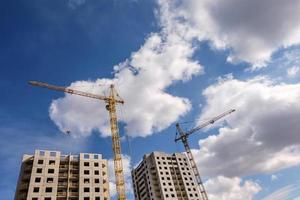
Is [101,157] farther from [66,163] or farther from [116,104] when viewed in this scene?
[116,104]

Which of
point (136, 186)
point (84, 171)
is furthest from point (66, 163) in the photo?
point (136, 186)

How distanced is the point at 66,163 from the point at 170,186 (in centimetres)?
5030

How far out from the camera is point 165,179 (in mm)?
116062

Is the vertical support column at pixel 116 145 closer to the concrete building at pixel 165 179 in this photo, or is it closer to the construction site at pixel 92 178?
the construction site at pixel 92 178

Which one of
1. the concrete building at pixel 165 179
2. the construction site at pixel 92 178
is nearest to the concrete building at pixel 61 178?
the construction site at pixel 92 178

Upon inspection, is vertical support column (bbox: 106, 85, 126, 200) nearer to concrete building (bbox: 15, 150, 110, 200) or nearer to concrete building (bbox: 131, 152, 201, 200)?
concrete building (bbox: 15, 150, 110, 200)

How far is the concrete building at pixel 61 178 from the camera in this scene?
241 feet

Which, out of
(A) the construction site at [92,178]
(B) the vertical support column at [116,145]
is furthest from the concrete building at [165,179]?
(B) the vertical support column at [116,145]

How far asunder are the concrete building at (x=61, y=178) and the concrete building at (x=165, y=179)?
3627cm

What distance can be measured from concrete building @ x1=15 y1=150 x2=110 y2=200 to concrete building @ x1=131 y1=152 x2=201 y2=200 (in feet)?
119

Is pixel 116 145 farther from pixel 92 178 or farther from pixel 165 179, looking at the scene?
pixel 165 179

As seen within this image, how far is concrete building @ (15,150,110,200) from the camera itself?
7356cm

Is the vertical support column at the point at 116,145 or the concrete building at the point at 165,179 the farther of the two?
the concrete building at the point at 165,179

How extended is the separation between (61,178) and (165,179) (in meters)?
51.5
